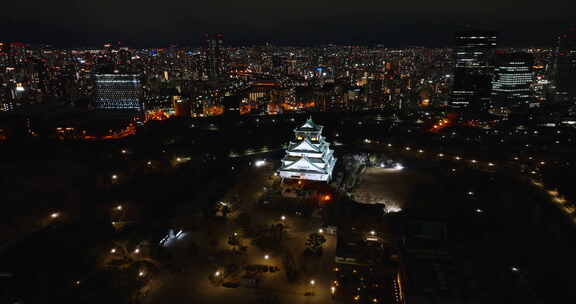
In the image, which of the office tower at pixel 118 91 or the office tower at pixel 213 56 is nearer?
the office tower at pixel 118 91

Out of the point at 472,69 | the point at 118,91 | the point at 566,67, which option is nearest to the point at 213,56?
the point at 118,91

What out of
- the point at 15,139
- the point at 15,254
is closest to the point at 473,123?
the point at 15,254

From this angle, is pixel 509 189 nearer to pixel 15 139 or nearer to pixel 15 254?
pixel 15 254

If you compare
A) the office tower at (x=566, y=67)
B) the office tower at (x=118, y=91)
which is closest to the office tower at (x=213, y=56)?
the office tower at (x=118, y=91)

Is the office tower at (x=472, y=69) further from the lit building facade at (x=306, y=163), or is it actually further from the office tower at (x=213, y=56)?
the office tower at (x=213, y=56)

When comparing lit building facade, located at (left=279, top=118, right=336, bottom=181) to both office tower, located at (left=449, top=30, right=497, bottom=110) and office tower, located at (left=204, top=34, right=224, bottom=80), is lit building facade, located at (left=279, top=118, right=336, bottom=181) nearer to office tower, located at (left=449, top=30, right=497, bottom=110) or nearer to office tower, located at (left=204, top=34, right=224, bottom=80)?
office tower, located at (left=449, top=30, right=497, bottom=110)

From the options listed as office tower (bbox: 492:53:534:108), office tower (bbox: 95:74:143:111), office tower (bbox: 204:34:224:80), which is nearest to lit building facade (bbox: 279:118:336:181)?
office tower (bbox: 95:74:143:111)

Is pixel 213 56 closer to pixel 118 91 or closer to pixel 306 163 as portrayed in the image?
pixel 118 91
